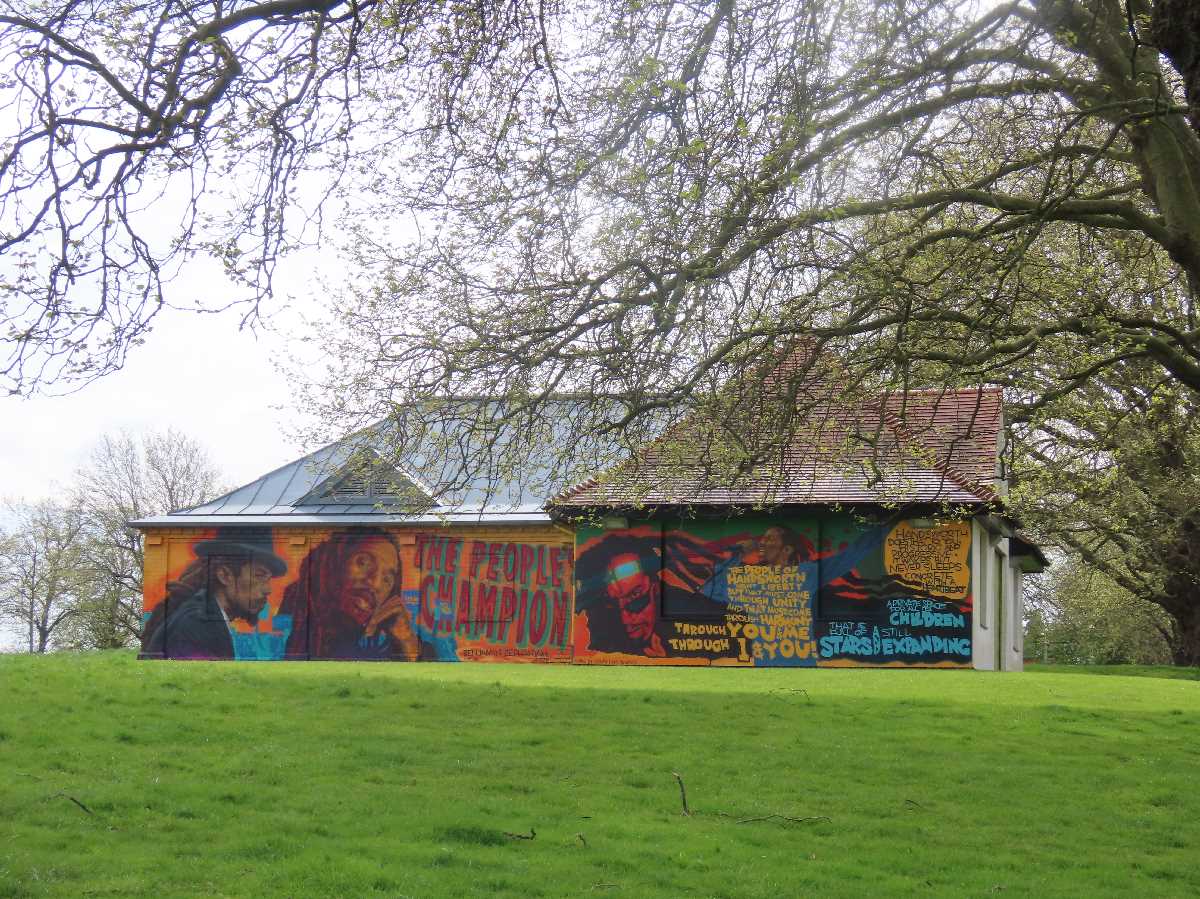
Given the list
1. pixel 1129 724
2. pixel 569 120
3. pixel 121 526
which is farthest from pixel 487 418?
pixel 121 526

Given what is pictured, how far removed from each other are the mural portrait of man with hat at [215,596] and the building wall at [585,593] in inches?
1.4

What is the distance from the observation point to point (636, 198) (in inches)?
A: 405

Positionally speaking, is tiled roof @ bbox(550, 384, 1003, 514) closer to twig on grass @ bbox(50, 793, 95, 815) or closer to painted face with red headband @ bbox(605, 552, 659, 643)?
painted face with red headband @ bbox(605, 552, 659, 643)

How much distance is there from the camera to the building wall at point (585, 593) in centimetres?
2620

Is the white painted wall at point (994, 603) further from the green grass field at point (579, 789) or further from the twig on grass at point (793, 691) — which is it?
the twig on grass at point (793, 691)

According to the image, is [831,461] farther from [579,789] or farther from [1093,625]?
[1093,625]

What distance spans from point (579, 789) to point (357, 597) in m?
21.8

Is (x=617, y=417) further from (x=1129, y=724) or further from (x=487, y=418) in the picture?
(x=1129, y=724)

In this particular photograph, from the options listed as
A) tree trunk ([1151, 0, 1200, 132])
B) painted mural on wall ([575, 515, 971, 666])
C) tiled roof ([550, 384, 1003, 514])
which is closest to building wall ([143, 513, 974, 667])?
painted mural on wall ([575, 515, 971, 666])

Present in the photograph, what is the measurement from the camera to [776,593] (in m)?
27.2

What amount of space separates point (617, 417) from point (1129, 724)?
264 inches

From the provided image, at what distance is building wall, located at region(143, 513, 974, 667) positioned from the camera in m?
26.2

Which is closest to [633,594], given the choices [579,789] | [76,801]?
[579,789]

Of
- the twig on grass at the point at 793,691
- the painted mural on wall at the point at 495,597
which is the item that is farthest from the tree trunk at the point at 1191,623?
the twig on grass at the point at 793,691
